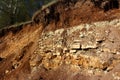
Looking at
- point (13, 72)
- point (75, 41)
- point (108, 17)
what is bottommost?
point (13, 72)

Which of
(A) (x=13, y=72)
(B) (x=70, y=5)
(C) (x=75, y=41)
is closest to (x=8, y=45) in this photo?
(A) (x=13, y=72)

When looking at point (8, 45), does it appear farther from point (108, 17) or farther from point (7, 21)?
point (108, 17)

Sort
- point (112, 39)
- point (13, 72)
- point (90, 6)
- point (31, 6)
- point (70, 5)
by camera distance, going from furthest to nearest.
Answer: point (31, 6), point (13, 72), point (70, 5), point (90, 6), point (112, 39)

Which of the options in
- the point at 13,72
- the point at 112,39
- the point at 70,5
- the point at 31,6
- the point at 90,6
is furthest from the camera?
the point at 31,6

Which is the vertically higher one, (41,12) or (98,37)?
(41,12)

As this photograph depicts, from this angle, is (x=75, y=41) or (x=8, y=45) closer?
(x=75, y=41)

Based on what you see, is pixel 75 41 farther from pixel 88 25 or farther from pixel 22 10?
pixel 22 10
